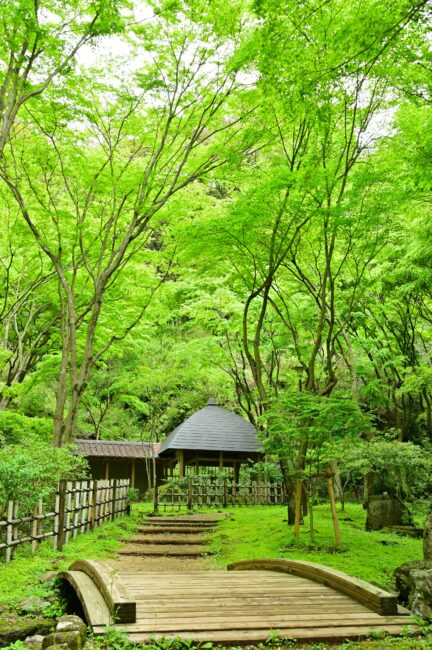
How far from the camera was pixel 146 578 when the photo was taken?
5.87 m

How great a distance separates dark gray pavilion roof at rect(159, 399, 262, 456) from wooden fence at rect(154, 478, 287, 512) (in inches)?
56.6

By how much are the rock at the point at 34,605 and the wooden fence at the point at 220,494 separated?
41.0 feet

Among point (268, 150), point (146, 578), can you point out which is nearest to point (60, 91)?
point (268, 150)

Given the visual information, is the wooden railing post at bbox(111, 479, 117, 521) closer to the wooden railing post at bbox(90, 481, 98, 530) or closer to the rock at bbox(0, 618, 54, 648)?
the wooden railing post at bbox(90, 481, 98, 530)

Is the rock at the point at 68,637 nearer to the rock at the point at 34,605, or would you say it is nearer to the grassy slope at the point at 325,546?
the rock at the point at 34,605

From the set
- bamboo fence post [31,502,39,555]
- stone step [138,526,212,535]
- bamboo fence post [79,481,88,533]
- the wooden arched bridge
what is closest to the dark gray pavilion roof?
stone step [138,526,212,535]

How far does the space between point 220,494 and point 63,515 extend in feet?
34.5

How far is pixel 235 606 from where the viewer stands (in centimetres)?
475

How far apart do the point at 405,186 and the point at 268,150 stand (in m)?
3.14

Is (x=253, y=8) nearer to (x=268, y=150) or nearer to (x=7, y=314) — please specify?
(x=268, y=150)

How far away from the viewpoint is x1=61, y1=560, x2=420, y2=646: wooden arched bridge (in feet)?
13.3

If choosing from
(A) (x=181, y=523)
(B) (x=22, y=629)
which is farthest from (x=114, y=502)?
(B) (x=22, y=629)

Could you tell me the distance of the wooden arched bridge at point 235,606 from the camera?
4055mm

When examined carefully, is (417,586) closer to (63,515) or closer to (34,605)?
(34,605)
